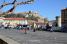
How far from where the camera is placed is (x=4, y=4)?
468cm

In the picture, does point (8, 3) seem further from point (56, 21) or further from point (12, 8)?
point (56, 21)

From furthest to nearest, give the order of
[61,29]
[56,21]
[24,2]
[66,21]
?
[56,21] → [66,21] → [61,29] → [24,2]

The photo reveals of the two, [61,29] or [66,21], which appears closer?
[61,29]

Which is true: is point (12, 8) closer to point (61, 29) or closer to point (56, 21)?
point (61, 29)

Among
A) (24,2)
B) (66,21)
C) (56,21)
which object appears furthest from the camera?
(56,21)

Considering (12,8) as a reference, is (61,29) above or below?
below

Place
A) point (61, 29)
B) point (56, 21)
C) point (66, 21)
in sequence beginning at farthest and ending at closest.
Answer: point (56, 21) → point (66, 21) → point (61, 29)

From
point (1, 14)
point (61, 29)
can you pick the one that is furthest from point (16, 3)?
point (61, 29)

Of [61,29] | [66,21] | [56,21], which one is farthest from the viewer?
[56,21]

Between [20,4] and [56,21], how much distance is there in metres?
113

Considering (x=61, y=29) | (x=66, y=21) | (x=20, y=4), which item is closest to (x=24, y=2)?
(x=20, y=4)

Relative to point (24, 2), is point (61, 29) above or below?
below

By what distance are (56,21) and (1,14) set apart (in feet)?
370

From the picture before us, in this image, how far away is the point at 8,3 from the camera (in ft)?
15.6
